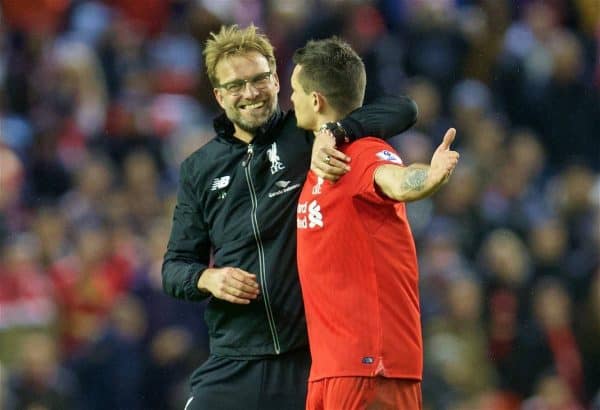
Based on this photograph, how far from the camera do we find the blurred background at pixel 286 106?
784 centimetres

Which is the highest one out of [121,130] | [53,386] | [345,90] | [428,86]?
[428,86]

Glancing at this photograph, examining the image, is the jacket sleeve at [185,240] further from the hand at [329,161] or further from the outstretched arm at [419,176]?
the outstretched arm at [419,176]

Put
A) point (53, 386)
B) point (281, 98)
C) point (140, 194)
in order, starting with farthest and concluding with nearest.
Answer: point (281, 98)
point (140, 194)
point (53, 386)

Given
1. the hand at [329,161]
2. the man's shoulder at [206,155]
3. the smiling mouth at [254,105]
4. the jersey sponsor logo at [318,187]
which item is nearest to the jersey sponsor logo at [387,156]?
the hand at [329,161]

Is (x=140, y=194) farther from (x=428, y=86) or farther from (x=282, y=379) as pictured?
(x=282, y=379)

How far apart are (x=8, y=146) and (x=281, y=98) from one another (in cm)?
209

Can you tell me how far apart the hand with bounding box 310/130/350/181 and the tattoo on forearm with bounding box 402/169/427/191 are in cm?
32

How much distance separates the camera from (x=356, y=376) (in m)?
3.82

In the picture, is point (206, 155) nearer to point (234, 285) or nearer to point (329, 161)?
point (234, 285)

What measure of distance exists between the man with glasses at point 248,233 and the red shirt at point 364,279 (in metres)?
0.36

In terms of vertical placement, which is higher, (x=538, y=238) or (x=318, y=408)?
(x=538, y=238)

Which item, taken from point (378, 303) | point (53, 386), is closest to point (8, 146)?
point (53, 386)

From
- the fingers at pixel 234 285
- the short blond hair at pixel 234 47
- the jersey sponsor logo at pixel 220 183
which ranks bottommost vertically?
the fingers at pixel 234 285

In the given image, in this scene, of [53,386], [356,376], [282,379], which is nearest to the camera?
[356,376]
